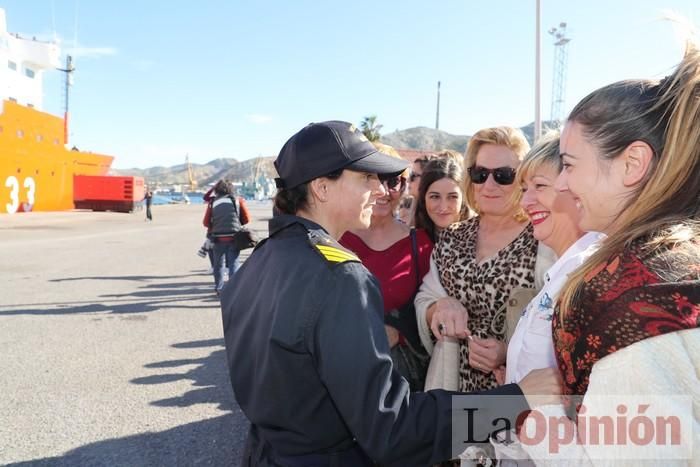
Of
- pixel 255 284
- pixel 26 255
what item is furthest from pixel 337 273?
pixel 26 255

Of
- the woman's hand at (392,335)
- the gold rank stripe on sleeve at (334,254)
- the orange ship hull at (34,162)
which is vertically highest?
the orange ship hull at (34,162)

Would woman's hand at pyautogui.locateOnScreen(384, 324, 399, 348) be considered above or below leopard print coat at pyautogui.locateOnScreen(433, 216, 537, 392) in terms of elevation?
below

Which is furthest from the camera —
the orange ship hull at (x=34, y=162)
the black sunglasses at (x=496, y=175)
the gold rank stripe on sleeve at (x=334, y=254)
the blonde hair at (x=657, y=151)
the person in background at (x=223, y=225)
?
the orange ship hull at (x=34, y=162)

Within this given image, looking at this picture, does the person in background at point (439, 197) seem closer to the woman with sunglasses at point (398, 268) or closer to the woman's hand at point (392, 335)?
the woman with sunglasses at point (398, 268)

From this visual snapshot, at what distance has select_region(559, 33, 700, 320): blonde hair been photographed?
1.02 m

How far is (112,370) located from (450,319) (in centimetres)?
417

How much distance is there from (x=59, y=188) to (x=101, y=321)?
1106 inches

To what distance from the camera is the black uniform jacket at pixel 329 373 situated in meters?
1.25

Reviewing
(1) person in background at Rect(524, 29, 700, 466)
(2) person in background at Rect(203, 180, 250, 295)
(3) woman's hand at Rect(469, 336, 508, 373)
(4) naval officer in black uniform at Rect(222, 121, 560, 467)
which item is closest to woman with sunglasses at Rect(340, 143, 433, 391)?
(3) woman's hand at Rect(469, 336, 508, 373)

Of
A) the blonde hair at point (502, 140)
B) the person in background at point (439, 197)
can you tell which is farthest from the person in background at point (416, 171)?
the blonde hair at point (502, 140)

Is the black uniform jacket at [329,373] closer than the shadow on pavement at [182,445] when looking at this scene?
Yes

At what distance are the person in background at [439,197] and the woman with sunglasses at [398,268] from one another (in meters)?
0.10

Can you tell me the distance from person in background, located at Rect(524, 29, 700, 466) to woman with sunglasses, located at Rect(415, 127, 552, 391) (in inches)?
35.9

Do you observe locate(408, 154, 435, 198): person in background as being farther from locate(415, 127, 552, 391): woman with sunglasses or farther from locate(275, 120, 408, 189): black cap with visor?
locate(275, 120, 408, 189): black cap with visor
